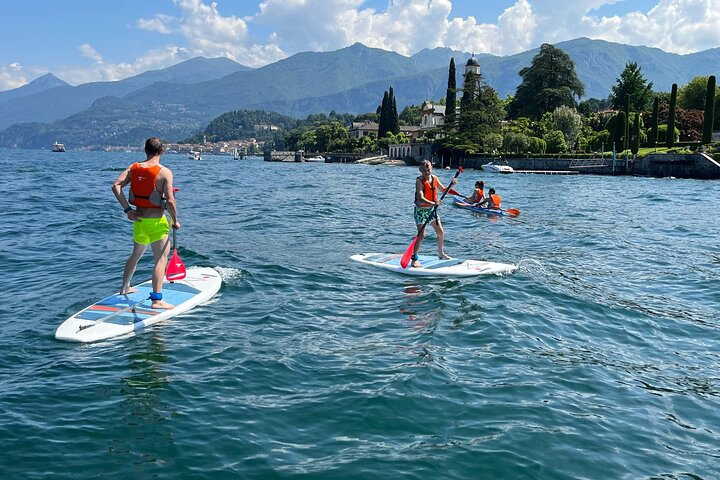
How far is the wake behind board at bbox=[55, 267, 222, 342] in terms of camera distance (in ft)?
28.7

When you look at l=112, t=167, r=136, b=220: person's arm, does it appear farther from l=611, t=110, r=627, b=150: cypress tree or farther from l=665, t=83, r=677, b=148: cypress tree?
l=611, t=110, r=627, b=150: cypress tree

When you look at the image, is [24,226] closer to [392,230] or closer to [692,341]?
[392,230]

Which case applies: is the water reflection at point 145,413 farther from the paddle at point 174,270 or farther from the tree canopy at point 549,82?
the tree canopy at point 549,82

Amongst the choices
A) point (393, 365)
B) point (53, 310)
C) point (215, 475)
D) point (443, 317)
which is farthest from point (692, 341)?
point (53, 310)

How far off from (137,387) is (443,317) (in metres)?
5.28

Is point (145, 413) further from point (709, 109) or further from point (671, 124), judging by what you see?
point (671, 124)

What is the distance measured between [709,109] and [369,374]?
72148 mm

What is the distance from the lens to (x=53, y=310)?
10.3 metres

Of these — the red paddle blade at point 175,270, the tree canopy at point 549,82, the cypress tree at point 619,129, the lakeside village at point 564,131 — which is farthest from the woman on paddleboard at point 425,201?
the tree canopy at point 549,82

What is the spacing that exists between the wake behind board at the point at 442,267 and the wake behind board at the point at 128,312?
438cm

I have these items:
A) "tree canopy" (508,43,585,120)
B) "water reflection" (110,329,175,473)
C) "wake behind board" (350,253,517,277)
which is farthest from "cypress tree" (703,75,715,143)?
"water reflection" (110,329,175,473)

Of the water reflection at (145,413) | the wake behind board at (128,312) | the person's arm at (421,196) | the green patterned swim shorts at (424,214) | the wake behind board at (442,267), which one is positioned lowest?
the water reflection at (145,413)

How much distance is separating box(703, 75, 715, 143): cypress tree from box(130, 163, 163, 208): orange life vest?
7016cm

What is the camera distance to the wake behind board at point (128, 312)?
873cm
